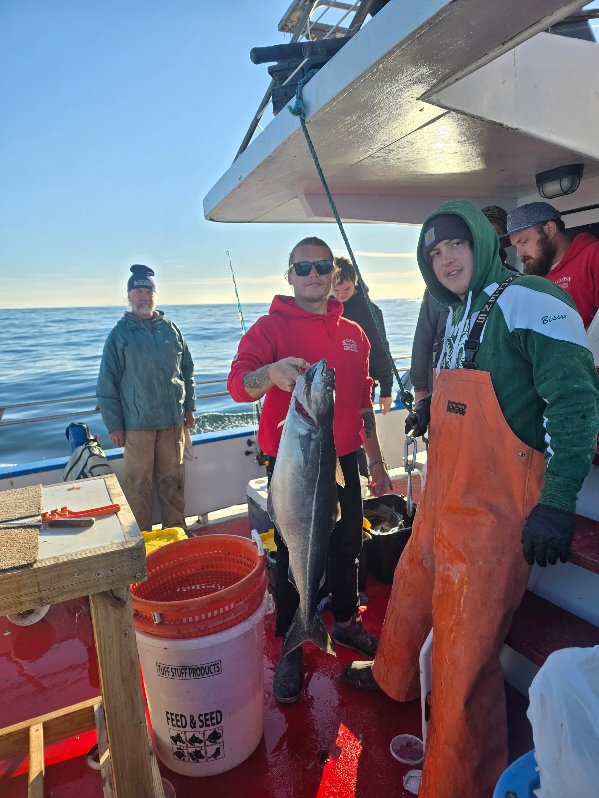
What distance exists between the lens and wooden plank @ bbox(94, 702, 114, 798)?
6.70 ft

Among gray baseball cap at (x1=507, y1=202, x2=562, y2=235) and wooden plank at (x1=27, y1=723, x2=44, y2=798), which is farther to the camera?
gray baseball cap at (x1=507, y1=202, x2=562, y2=235)

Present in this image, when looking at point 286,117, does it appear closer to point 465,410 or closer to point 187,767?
point 465,410

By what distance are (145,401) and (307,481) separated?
318 centimetres

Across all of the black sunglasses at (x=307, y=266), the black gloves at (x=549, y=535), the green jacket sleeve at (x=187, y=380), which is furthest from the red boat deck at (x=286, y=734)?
the green jacket sleeve at (x=187, y=380)

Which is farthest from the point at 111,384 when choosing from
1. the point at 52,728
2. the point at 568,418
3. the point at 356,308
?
the point at 568,418

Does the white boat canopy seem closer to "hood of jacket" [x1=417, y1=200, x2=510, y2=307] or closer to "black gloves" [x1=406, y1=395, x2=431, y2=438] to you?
"hood of jacket" [x1=417, y1=200, x2=510, y2=307]

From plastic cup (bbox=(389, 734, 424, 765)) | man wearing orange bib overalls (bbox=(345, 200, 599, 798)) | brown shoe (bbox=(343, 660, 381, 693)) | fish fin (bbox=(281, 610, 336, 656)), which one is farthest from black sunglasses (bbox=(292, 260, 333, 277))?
plastic cup (bbox=(389, 734, 424, 765))

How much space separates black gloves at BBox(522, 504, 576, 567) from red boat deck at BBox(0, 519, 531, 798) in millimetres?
1069

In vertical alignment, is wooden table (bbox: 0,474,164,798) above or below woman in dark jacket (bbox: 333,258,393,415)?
below

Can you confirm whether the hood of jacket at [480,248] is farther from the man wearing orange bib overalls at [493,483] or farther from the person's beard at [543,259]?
the person's beard at [543,259]

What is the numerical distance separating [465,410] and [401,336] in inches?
888

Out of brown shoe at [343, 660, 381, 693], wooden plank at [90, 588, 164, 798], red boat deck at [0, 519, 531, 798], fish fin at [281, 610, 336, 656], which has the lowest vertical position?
red boat deck at [0, 519, 531, 798]

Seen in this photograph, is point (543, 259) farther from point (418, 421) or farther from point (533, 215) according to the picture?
point (418, 421)

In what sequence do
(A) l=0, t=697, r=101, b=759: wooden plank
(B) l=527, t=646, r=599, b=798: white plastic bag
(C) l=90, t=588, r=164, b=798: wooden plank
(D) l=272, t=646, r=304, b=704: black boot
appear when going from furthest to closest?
(D) l=272, t=646, r=304, b=704: black boot < (A) l=0, t=697, r=101, b=759: wooden plank < (C) l=90, t=588, r=164, b=798: wooden plank < (B) l=527, t=646, r=599, b=798: white plastic bag
